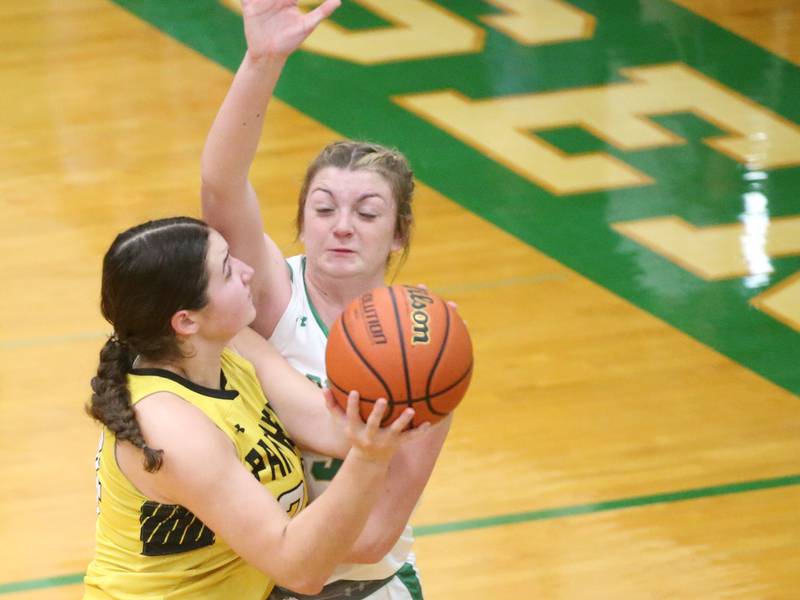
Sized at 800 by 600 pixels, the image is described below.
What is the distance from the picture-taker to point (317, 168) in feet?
12.0

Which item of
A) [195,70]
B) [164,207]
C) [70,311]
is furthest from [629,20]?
[70,311]

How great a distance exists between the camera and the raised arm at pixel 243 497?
→ 2867 millimetres

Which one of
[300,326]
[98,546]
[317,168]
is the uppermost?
[317,168]

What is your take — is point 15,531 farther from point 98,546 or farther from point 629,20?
point 629,20

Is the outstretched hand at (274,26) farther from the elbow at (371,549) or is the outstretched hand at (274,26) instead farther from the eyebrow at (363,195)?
the elbow at (371,549)

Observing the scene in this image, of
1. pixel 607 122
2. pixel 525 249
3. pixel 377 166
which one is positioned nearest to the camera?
pixel 377 166

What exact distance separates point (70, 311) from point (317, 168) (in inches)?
122

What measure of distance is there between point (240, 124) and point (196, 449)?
70cm

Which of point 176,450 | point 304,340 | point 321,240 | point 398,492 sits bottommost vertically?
point 398,492

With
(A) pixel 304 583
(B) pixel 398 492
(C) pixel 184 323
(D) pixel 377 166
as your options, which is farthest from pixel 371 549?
(D) pixel 377 166

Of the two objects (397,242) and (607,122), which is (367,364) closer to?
(397,242)

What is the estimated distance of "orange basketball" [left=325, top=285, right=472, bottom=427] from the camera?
2857mm

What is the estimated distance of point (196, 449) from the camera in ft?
9.76

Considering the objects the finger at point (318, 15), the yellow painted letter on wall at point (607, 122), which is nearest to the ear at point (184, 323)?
the finger at point (318, 15)
